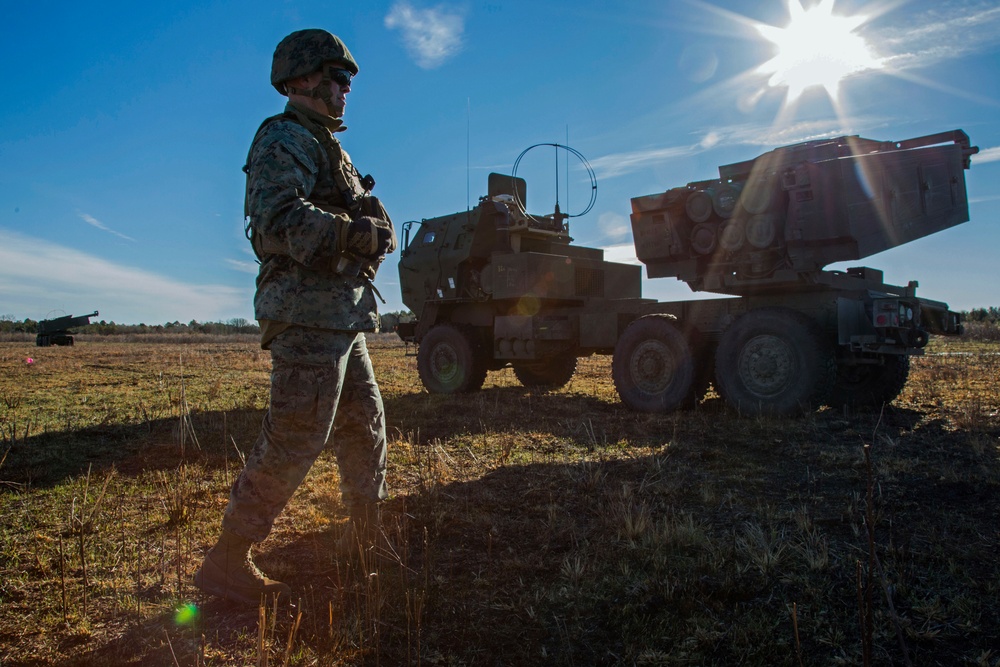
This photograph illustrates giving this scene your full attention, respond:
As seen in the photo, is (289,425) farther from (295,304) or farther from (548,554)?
(548,554)

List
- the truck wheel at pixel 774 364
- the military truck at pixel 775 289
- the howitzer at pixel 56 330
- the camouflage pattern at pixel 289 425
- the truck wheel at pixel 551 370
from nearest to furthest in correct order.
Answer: the camouflage pattern at pixel 289 425 → the truck wheel at pixel 774 364 → the military truck at pixel 775 289 → the truck wheel at pixel 551 370 → the howitzer at pixel 56 330

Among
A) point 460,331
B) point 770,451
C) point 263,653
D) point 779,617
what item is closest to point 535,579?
point 779,617

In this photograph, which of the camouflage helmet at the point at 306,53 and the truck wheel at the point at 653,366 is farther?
the truck wheel at the point at 653,366

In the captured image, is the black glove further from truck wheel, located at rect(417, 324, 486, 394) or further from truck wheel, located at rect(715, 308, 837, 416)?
truck wheel, located at rect(417, 324, 486, 394)

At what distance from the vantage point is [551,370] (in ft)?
34.7

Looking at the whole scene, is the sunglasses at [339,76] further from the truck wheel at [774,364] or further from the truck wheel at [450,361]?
the truck wheel at [450,361]

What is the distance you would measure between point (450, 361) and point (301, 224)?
24.5 feet

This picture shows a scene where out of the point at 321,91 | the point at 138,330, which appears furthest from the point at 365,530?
the point at 138,330

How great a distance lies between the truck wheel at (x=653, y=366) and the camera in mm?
7219

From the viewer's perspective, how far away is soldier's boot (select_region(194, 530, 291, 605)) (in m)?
2.45

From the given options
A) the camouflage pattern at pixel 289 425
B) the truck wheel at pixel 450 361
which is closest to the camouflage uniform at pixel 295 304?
the camouflage pattern at pixel 289 425

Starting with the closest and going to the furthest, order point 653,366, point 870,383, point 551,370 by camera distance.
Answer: point 653,366, point 870,383, point 551,370

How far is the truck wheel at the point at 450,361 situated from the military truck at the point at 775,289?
1.98 feet

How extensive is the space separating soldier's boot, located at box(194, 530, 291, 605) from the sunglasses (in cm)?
190
